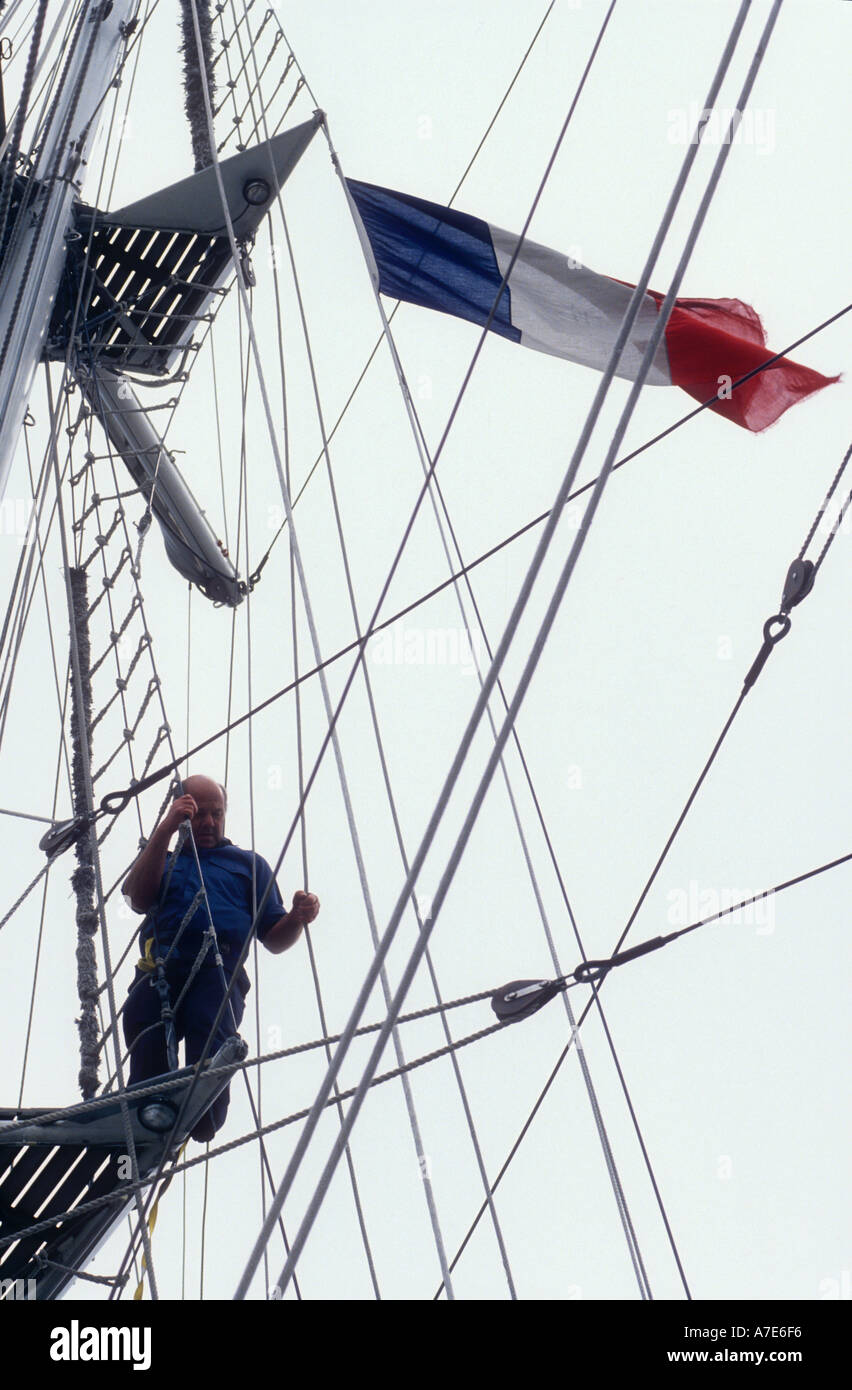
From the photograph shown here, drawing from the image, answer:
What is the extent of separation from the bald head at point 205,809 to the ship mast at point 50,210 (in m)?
1.16

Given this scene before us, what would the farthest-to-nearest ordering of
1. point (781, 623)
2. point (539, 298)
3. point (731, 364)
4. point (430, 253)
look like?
point (430, 253), point (539, 298), point (731, 364), point (781, 623)

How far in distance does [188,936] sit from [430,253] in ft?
10.7

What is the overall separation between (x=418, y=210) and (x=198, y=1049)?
367cm

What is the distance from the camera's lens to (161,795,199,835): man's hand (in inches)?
184

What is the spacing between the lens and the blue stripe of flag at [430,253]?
670 centimetres

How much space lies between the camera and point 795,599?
4.08m

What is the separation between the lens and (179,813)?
4.71m

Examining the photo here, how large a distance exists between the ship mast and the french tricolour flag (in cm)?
111

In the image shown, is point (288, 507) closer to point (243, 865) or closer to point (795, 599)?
point (243, 865)

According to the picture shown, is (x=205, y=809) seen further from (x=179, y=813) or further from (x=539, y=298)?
(x=539, y=298)

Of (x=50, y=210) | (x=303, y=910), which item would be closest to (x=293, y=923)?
(x=303, y=910)

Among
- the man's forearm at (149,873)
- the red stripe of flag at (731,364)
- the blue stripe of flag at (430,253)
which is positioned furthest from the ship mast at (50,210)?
the red stripe of flag at (731,364)

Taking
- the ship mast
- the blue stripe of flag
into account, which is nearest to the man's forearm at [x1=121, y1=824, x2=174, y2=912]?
the ship mast
